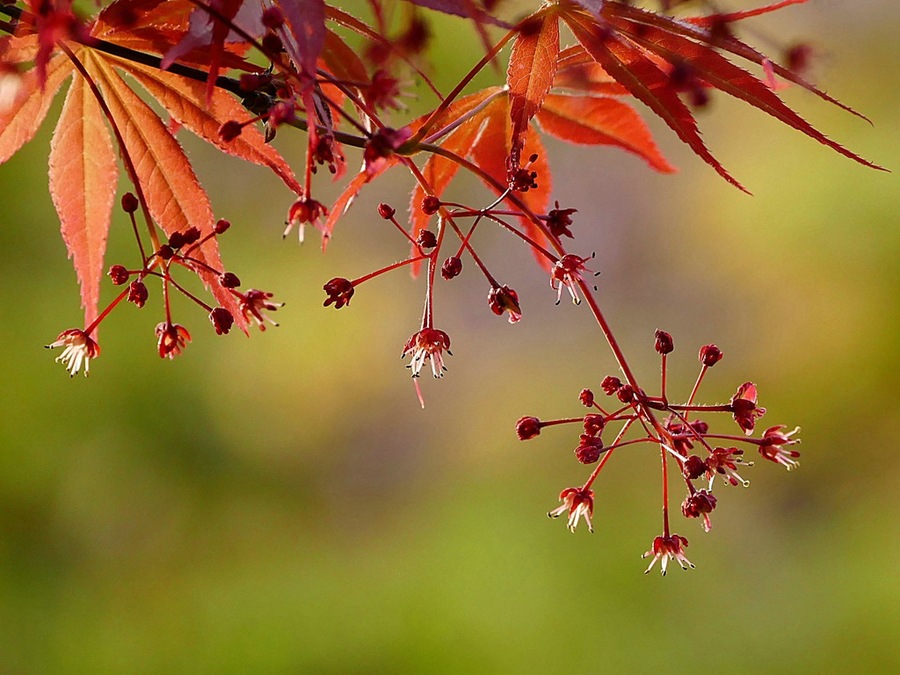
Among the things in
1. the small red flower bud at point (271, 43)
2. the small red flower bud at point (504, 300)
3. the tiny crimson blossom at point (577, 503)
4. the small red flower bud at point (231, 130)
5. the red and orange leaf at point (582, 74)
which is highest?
the red and orange leaf at point (582, 74)

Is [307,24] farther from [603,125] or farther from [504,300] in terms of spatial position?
[603,125]

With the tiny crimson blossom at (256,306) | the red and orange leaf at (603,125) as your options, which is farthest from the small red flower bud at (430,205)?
the red and orange leaf at (603,125)

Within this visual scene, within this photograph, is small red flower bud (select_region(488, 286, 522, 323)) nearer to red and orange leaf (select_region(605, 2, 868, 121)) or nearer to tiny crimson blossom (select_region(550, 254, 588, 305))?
tiny crimson blossom (select_region(550, 254, 588, 305))

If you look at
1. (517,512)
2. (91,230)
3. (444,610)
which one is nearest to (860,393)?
(517,512)

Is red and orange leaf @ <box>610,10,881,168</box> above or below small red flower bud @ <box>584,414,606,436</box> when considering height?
above

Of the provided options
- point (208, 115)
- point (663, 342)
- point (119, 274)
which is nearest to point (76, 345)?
point (119, 274)

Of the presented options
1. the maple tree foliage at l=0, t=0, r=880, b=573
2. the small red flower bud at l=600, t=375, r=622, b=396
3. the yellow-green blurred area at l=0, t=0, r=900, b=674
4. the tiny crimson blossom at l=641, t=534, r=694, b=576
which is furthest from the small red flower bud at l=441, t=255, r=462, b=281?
the yellow-green blurred area at l=0, t=0, r=900, b=674

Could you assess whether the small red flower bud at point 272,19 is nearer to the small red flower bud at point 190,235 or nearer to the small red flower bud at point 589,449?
the small red flower bud at point 190,235

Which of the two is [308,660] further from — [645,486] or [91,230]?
[91,230]
